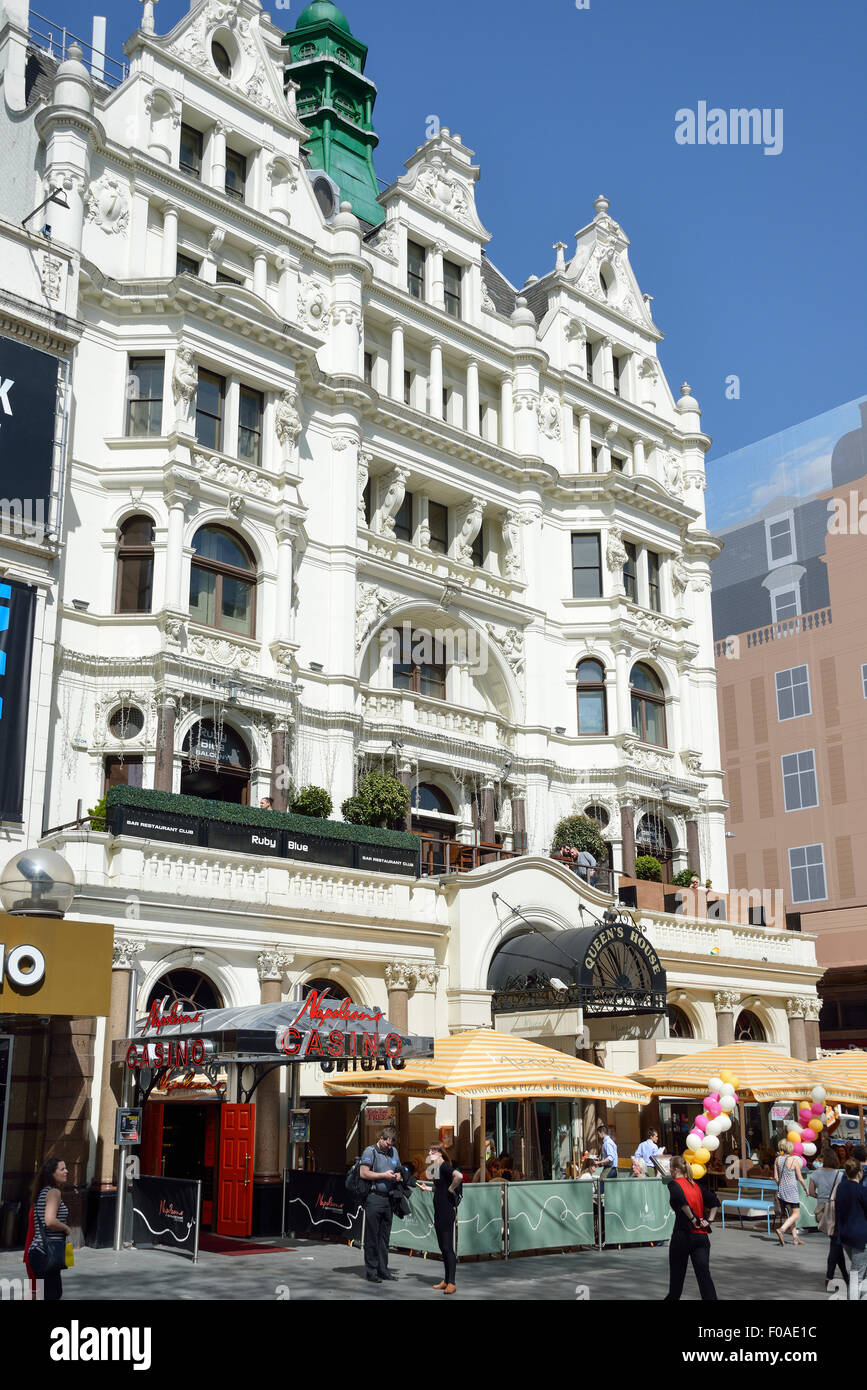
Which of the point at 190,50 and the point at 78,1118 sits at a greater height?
the point at 190,50

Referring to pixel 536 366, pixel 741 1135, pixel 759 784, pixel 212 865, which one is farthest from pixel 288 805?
pixel 759 784

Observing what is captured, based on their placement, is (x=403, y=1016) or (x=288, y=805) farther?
(x=288, y=805)

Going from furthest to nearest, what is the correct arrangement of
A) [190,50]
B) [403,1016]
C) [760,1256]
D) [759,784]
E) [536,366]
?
1. [759,784]
2. [536,366]
3. [190,50]
4. [403,1016]
5. [760,1256]

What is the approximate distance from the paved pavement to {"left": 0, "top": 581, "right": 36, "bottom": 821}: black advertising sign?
823 centimetres

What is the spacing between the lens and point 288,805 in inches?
1261

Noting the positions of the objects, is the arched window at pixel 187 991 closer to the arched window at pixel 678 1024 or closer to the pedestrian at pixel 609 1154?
the pedestrian at pixel 609 1154

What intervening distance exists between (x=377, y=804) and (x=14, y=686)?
1028 cm

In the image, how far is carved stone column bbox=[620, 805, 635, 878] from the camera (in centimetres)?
3953

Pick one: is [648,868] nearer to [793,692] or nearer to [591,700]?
[591,700]

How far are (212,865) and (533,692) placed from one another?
55.1 feet

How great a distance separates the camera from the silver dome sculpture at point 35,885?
2223 cm

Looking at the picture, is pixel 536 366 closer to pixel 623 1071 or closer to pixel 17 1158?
pixel 623 1071

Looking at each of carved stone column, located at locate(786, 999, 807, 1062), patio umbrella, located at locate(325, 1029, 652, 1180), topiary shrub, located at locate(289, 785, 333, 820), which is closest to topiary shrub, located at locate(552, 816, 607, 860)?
carved stone column, located at locate(786, 999, 807, 1062)

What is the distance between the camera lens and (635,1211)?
→ 2281cm
